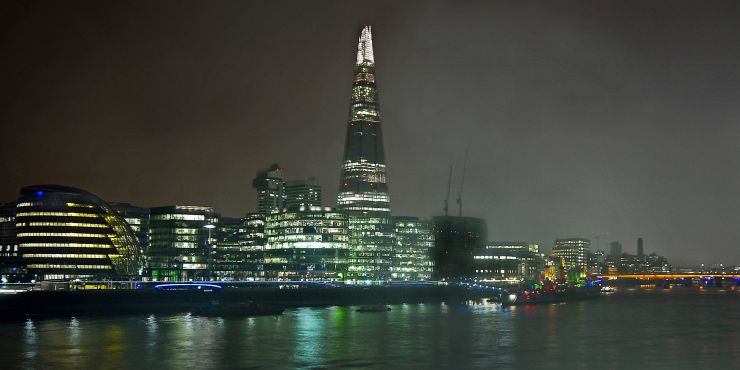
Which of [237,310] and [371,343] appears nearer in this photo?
[371,343]

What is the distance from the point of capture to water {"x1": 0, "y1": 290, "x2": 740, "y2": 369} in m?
74.4

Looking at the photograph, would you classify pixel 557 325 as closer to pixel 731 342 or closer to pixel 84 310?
pixel 731 342

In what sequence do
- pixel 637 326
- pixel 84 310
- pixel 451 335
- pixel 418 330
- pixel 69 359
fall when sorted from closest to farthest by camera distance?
pixel 69 359 → pixel 451 335 → pixel 418 330 → pixel 637 326 → pixel 84 310

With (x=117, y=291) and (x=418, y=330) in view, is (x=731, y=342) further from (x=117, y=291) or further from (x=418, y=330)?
(x=117, y=291)

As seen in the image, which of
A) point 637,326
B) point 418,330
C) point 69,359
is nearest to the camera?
point 69,359

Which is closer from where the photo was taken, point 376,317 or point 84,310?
point 376,317

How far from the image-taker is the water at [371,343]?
74.4 meters

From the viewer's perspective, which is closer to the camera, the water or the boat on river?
the water

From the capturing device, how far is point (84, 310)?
151625 millimetres

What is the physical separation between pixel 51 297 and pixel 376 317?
62.7 meters

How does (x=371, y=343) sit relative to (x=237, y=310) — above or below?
above

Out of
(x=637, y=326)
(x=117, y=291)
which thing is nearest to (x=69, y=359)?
(x=637, y=326)

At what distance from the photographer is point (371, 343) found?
300 feet

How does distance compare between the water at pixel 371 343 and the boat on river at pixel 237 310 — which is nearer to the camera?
the water at pixel 371 343
